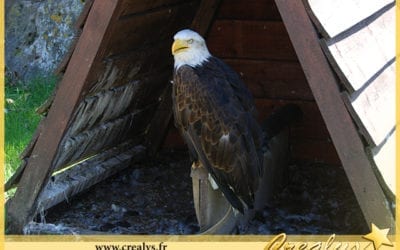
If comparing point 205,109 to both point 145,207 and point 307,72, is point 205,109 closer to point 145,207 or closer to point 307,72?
point 307,72

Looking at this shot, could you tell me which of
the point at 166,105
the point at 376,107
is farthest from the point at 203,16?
the point at 376,107

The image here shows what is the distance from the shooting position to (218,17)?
19.2 feet

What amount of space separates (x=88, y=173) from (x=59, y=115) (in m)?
0.89

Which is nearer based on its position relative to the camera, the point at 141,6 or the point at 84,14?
the point at 84,14

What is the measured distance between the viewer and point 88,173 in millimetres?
5086

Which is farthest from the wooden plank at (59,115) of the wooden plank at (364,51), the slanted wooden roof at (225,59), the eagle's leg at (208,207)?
the wooden plank at (364,51)

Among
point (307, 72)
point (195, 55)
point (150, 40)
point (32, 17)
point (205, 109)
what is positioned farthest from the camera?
point (32, 17)

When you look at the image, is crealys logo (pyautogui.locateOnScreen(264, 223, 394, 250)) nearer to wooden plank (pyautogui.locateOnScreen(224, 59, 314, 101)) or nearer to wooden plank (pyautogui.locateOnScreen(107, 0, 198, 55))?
wooden plank (pyautogui.locateOnScreen(107, 0, 198, 55))

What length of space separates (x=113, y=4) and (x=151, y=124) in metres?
1.85

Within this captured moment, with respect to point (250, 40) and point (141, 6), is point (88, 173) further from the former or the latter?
point (250, 40)

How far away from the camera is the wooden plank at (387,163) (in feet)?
12.9

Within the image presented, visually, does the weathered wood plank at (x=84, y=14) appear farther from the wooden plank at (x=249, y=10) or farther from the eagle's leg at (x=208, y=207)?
the wooden plank at (x=249, y=10)

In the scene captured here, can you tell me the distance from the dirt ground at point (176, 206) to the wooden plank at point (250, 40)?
805 millimetres

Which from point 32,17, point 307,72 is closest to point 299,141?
point 307,72
